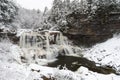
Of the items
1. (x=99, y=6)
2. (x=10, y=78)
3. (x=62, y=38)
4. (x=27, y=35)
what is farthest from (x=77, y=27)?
(x=10, y=78)

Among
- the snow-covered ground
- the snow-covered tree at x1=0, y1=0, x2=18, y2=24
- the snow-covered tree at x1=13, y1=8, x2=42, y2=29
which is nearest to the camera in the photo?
the snow-covered ground

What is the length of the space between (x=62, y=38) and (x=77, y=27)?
2272 mm

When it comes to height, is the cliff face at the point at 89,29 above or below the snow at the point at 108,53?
above

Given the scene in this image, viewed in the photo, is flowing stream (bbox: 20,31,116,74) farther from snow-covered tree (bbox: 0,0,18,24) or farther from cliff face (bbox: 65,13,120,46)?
snow-covered tree (bbox: 0,0,18,24)

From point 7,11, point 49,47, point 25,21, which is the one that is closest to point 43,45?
point 49,47

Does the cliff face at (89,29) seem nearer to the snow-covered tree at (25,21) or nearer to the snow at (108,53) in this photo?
the snow at (108,53)

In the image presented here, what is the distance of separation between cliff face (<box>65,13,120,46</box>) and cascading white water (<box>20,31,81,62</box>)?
1863 millimetres

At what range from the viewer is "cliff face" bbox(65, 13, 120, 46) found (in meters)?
16.8

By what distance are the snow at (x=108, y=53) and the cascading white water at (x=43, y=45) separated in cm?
258

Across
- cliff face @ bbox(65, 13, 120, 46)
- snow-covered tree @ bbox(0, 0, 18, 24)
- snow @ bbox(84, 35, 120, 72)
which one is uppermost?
snow-covered tree @ bbox(0, 0, 18, 24)

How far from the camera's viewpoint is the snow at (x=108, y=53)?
12155 millimetres

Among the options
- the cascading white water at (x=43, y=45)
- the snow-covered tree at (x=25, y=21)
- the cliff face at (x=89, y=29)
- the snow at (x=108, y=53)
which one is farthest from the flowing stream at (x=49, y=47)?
the snow-covered tree at (x=25, y=21)

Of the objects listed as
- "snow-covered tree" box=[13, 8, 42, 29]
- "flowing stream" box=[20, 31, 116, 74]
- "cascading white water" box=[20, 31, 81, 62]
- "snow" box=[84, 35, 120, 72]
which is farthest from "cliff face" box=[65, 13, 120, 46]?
"snow-covered tree" box=[13, 8, 42, 29]

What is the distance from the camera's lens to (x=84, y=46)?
18172 millimetres
